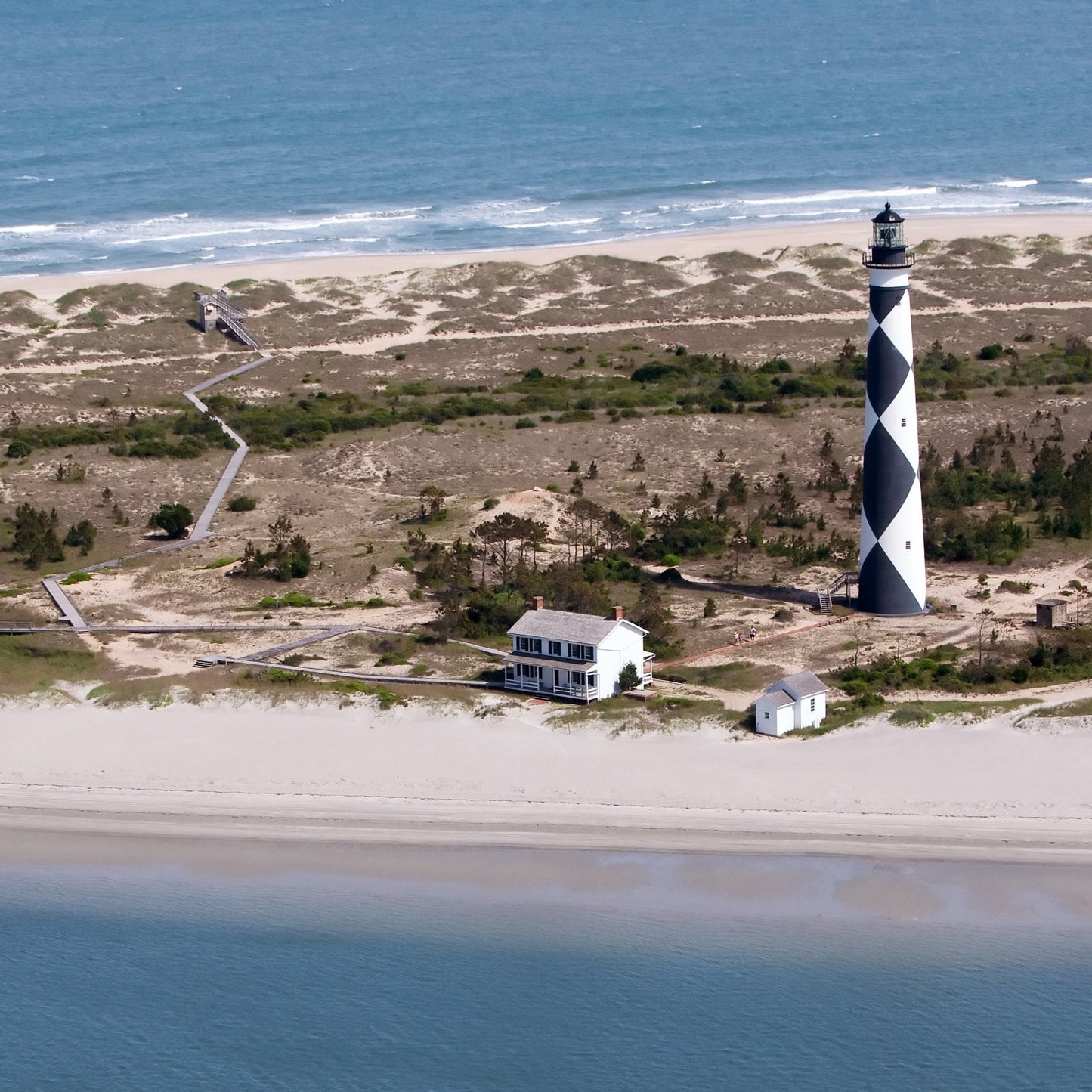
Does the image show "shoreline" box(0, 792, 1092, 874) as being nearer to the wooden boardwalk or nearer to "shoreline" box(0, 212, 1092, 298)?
the wooden boardwalk

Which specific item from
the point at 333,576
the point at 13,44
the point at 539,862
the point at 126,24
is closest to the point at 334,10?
the point at 126,24

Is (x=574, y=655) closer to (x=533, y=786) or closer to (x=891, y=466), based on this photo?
(x=533, y=786)

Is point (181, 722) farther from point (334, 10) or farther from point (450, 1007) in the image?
point (334, 10)

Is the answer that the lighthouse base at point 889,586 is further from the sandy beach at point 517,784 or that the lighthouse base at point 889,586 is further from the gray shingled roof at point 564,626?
the sandy beach at point 517,784

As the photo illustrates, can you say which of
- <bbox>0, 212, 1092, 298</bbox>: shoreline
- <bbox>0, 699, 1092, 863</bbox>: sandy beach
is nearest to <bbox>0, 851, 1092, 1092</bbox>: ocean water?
<bbox>0, 699, 1092, 863</bbox>: sandy beach

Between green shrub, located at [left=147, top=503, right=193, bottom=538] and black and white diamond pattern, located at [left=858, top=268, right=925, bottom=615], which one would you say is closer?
black and white diamond pattern, located at [left=858, top=268, right=925, bottom=615]

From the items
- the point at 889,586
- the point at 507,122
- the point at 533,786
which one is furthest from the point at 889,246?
the point at 507,122
